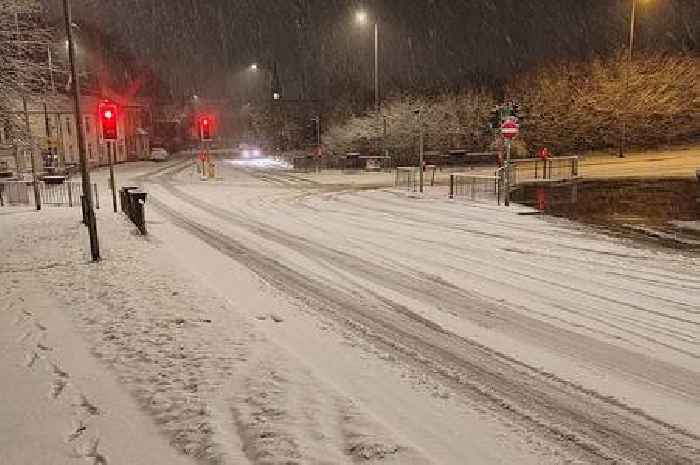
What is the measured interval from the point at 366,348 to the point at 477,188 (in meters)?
19.3

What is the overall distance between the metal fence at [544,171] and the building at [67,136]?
65.8ft

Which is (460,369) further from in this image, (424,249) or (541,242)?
(541,242)

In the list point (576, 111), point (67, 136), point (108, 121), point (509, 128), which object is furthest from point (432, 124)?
point (67, 136)

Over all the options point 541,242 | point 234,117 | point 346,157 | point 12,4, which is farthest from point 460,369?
point 234,117

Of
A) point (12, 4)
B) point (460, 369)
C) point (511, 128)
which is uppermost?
point (12, 4)

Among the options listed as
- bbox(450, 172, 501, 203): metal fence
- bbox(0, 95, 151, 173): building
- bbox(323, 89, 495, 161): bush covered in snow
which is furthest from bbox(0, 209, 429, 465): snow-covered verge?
Answer: bbox(323, 89, 495, 161): bush covered in snow

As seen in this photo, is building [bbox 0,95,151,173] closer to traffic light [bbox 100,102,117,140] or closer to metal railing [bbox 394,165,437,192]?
traffic light [bbox 100,102,117,140]

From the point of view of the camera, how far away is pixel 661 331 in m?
7.72

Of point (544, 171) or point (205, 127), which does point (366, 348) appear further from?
point (205, 127)

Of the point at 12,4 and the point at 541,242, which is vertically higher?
the point at 12,4

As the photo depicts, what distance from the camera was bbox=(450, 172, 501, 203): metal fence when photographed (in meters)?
22.2

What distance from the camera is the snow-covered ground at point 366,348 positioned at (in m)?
5.16

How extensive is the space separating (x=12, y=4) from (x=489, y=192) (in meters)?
17.8

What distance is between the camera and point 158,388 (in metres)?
6.13
